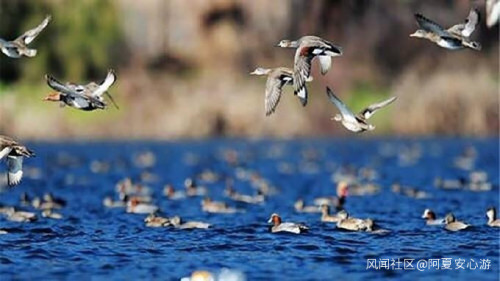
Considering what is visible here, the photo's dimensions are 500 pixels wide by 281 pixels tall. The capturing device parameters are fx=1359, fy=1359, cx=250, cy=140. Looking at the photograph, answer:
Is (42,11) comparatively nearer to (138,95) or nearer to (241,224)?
(138,95)

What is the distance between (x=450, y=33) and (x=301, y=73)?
9.31 ft

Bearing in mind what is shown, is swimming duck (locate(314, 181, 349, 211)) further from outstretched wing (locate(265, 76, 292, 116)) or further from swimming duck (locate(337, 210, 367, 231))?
outstretched wing (locate(265, 76, 292, 116))

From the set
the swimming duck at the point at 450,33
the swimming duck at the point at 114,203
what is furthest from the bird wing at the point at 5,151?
the swimming duck at the point at 114,203

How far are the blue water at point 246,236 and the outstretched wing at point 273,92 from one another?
2.63 meters

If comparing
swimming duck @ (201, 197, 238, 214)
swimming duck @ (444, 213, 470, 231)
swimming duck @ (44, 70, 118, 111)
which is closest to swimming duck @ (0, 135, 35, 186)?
swimming duck @ (44, 70, 118, 111)

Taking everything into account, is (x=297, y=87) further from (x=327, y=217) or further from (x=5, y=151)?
(x=327, y=217)

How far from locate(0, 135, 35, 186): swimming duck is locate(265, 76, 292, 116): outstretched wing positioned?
427 cm

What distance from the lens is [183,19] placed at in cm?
7762

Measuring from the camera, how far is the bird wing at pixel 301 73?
77.7 ft

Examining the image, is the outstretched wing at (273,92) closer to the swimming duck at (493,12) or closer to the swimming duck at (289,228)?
the swimming duck at (289,228)

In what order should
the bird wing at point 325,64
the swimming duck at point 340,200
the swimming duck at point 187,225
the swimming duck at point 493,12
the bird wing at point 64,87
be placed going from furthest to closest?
the swimming duck at point 340,200 → the swimming duck at point 187,225 → the bird wing at point 325,64 → the bird wing at point 64,87 → the swimming duck at point 493,12

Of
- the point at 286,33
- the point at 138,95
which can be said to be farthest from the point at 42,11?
the point at 286,33

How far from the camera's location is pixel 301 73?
78.6 feet

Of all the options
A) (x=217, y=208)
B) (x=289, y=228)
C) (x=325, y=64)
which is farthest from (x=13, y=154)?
(x=217, y=208)
